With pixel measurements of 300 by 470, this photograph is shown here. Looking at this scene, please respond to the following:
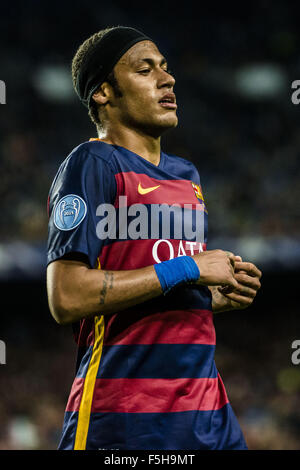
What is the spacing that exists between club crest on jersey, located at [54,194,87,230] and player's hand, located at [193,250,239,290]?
0.50 meters

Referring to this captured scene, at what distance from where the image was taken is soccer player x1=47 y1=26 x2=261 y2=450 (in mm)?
2088

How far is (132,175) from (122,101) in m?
0.49

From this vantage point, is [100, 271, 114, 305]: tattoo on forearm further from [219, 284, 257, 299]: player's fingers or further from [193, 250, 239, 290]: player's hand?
[219, 284, 257, 299]: player's fingers

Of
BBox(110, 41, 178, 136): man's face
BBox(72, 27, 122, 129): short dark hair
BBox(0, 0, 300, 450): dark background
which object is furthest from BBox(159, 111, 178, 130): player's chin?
BBox(0, 0, 300, 450): dark background

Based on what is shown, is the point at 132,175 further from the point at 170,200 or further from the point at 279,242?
the point at 279,242

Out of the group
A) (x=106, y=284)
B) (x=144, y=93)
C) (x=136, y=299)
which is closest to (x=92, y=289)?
(x=106, y=284)

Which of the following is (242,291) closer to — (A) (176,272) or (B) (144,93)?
(A) (176,272)

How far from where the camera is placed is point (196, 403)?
85.5 inches

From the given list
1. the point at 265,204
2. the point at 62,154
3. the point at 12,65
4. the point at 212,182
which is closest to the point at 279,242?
the point at 265,204

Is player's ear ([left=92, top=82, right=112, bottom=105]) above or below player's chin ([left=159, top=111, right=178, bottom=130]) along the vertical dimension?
above

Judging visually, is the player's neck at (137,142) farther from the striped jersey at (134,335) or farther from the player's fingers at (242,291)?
the player's fingers at (242,291)

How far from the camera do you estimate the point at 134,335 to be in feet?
7.18

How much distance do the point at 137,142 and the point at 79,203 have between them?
0.60m

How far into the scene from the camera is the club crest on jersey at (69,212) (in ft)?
7.06
